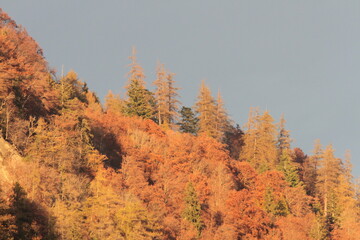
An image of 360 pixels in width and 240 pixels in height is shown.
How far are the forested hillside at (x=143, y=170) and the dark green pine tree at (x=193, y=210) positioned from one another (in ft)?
0.39

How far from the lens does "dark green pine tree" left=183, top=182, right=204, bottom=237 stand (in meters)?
50.6

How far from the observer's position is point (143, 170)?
5506cm

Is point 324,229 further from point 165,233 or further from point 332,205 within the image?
point 165,233

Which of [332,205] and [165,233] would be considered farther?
[332,205]

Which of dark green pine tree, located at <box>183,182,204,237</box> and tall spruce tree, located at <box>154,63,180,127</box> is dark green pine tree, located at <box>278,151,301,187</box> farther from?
dark green pine tree, located at <box>183,182,204,237</box>

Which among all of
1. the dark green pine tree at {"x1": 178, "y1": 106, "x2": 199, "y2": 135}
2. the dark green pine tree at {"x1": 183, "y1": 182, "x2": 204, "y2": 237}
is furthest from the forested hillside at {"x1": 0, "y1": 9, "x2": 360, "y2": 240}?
the dark green pine tree at {"x1": 178, "y1": 106, "x2": 199, "y2": 135}

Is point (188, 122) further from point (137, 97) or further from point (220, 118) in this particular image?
point (137, 97)

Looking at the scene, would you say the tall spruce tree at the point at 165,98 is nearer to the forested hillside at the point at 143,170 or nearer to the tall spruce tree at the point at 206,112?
the forested hillside at the point at 143,170

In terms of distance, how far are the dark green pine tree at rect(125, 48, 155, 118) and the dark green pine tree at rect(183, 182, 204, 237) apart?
74.0 ft

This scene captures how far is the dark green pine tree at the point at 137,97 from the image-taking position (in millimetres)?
71625

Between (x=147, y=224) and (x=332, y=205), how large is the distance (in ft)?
131

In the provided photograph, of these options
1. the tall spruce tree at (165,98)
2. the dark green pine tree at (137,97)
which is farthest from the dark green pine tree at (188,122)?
the dark green pine tree at (137,97)

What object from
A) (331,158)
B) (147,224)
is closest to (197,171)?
(147,224)

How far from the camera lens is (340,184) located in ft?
247
